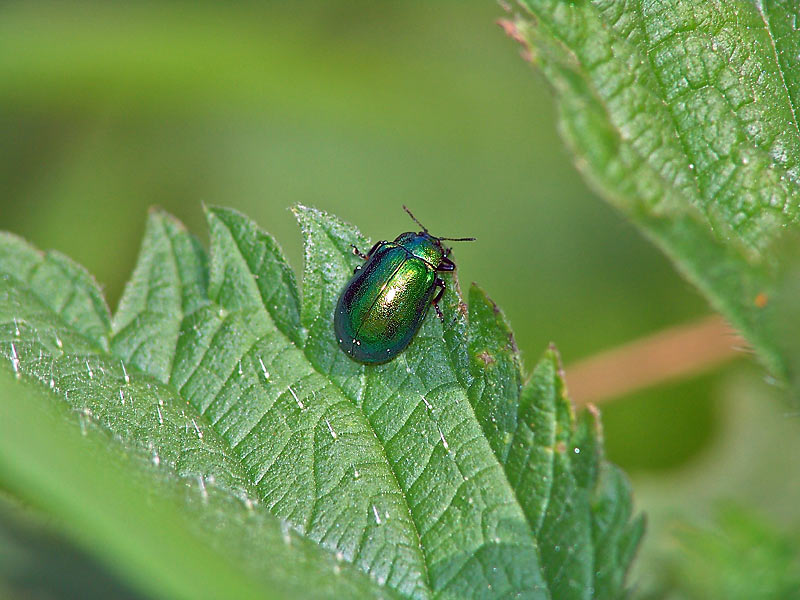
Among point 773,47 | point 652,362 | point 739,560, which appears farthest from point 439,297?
point 652,362

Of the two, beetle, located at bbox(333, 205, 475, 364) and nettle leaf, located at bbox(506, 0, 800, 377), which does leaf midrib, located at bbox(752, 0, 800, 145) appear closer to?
nettle leaf, located at bbox(506, 0, 800, 377)

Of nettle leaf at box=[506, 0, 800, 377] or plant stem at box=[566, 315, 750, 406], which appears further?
plant stem at box=[566, 315, 750, 406]

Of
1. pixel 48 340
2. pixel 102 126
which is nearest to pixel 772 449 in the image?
pixel 48 340

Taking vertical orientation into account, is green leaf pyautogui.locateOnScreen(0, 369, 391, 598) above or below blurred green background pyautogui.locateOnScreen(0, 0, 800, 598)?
below

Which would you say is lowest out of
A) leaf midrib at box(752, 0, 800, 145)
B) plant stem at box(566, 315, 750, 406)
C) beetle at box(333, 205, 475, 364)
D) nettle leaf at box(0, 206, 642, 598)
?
nettle leaf at box(0, 206, 642, 598)

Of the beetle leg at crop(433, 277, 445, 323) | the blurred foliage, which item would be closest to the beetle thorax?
the beetle leg at crop(433, 277, 445, 323)

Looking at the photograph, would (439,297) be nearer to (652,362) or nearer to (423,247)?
(423,247)

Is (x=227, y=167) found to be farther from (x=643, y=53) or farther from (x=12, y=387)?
(x=12, y=387)

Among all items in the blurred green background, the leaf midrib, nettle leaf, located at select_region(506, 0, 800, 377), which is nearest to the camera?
nettle leaf, located at select_region(506, 0, 800, 377)
